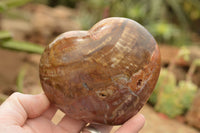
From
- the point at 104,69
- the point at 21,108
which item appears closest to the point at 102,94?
the point at 104,69

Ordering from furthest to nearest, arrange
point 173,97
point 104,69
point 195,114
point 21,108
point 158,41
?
point 158,41
point 173,97
point 195,114
point 21,108
point 104,69

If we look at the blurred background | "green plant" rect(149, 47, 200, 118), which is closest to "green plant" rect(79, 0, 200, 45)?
the blurred background

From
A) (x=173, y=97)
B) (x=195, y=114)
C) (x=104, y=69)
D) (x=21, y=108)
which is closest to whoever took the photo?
(x=104, y=69)

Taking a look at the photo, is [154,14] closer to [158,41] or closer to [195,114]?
[158,41]

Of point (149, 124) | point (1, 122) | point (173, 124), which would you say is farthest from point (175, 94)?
point (1, 122)

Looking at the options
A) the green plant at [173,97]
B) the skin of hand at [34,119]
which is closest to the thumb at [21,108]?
the skin of hand at [34,119]

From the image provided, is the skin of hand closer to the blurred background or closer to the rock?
the blurred background
